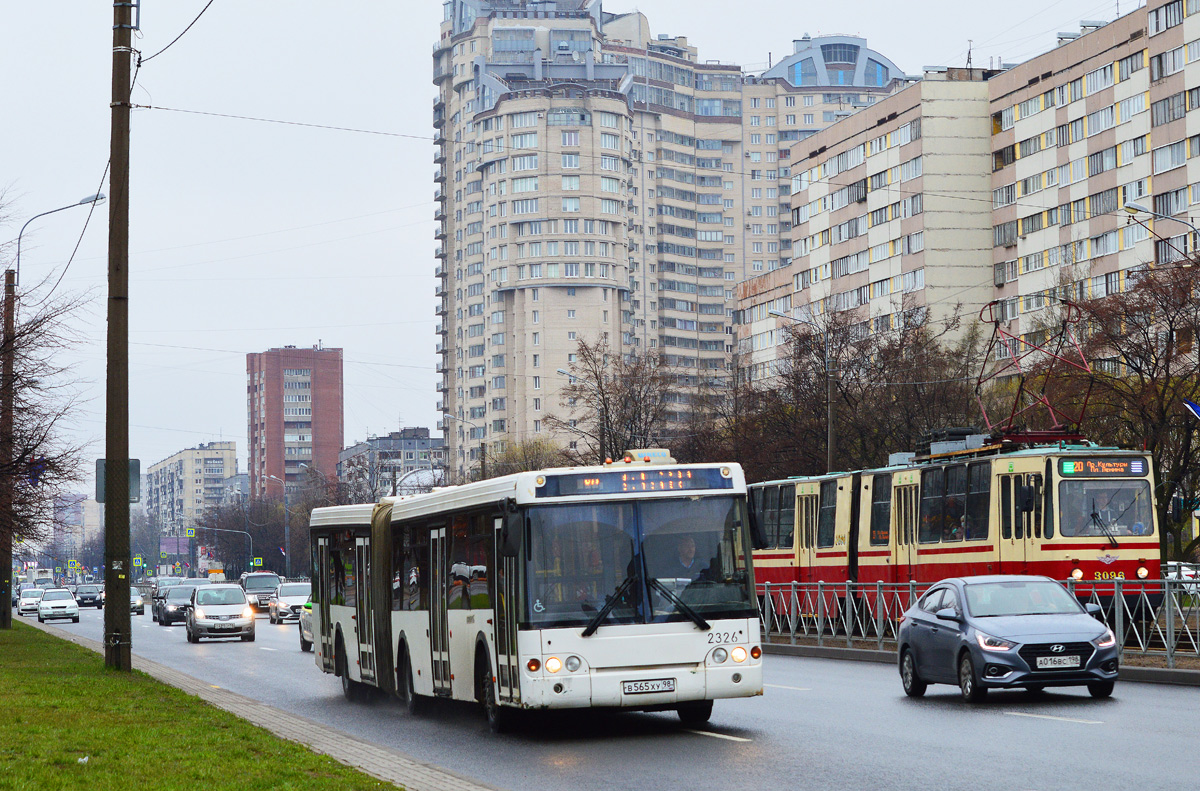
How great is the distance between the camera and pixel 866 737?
14828mm

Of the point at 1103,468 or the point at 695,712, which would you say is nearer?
the point at 695,712

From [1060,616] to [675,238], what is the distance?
158982 millimetres

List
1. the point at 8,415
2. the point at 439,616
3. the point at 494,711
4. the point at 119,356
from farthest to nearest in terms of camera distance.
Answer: the point at 8,415
the point at 119,356
the point at 439,616
the point at 494,711

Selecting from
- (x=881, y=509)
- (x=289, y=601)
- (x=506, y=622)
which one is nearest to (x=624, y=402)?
(x=289, y=601)

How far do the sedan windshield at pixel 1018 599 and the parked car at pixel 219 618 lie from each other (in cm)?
2795

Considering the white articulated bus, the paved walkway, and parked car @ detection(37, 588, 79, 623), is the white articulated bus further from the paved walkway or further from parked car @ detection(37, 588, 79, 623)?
parked car @ detection(37, 588, 79, 623)

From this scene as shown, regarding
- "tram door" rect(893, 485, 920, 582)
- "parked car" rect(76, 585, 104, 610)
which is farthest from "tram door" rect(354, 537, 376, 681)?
"parked car" rect(76, 585, 104, 610)

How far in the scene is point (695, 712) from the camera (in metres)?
16.7

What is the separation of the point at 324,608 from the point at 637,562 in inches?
384

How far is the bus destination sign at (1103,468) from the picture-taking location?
27.8m

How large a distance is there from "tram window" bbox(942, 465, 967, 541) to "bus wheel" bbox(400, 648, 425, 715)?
1289 centimetres

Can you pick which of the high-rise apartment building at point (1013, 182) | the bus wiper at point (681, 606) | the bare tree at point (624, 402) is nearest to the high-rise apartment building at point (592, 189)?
the high-rise apartment building at point (1013, 182)

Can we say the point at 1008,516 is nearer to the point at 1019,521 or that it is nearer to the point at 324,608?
Answer: the point at 1019,521

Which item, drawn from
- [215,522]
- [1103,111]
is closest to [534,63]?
[215,522]
